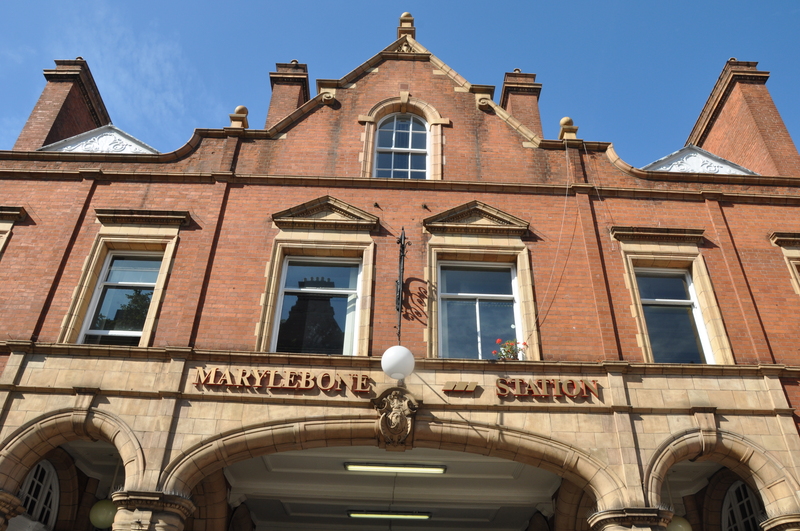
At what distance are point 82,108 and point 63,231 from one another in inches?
215

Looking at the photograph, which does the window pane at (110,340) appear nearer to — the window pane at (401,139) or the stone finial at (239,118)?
the stone finial at (239,118)

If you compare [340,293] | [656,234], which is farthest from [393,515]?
[656,234]

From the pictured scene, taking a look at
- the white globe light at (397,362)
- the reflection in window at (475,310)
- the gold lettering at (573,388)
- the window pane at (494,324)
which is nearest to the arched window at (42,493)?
the white globe light at (397,362)

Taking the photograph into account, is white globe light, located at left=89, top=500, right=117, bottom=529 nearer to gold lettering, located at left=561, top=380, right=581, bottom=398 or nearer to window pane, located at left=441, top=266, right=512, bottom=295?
window pane, located at left=441, top=266, right=512, bottom=295

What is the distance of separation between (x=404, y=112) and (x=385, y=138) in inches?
35.2

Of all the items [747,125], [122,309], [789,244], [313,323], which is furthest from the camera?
[747,125]

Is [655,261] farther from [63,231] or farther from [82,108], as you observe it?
[82,108]

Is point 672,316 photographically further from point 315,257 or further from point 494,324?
point 315,257

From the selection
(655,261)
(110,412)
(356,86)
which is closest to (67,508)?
(110,412)

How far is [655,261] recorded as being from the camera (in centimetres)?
1138

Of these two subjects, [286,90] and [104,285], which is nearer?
[104,285]

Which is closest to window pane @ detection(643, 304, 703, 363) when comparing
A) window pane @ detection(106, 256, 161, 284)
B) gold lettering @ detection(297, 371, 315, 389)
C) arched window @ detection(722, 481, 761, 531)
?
arched window @ detection(722, 481, 761, 531)

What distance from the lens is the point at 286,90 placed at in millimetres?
14836

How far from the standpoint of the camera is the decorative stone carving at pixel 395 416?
9.07 meters
